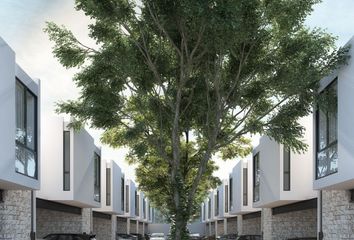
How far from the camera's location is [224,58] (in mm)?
16703

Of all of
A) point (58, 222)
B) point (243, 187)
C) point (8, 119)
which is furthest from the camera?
point (243, 187)

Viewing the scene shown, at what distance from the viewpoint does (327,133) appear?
54.0ft

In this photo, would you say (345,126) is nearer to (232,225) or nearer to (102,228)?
(102,228)

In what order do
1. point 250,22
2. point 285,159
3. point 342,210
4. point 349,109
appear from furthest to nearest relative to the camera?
point 285,159, point 342,210, point 250,22, point 349,109

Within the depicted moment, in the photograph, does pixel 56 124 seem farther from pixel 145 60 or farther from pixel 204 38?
pixel 204 38

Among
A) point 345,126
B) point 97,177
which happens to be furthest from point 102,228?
point 345,126

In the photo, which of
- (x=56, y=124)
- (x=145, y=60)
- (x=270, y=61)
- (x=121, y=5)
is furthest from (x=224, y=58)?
(x=56, y=124)

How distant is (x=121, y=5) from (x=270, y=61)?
15.8 feet

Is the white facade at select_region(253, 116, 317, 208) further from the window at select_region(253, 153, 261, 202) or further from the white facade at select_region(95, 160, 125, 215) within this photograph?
the white facade at select_region(95, 160, 125, 215)

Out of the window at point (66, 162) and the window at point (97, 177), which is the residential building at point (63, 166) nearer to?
the window at point (66, 162)

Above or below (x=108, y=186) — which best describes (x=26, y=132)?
above

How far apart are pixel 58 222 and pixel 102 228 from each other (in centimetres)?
1375

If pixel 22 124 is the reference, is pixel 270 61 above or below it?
above

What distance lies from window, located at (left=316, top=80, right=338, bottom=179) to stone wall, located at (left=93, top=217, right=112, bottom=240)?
1010 inches
